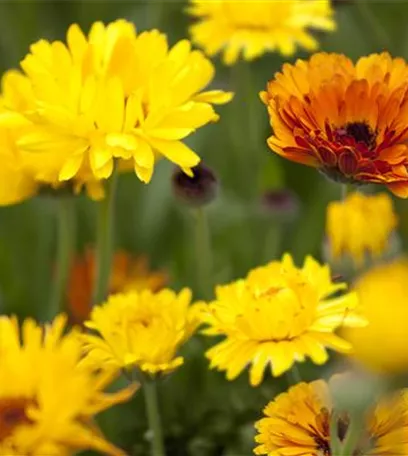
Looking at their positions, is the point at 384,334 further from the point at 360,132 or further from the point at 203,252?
the point at 203,252

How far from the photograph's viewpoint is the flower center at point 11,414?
0.60 m

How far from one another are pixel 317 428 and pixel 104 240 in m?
0.24

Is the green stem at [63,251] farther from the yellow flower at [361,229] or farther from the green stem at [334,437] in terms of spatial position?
the green stem at [334,437]

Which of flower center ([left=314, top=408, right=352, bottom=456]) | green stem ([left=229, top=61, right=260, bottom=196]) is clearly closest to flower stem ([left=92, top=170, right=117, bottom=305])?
flower center ([left=314, top=408, right=352, bottom=456])

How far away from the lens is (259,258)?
1093 mm

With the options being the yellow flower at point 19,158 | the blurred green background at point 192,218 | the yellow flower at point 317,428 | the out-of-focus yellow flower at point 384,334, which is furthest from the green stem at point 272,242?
the out-of-focus yellow flower at point 384,334

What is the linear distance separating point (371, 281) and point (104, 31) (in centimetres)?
33

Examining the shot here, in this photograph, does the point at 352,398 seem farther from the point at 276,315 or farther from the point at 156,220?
the point at 156,220

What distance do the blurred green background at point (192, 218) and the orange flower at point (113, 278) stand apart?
0.03 meters

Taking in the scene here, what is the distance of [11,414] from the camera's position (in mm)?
614

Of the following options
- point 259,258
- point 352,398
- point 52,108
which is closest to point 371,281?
point 352,398

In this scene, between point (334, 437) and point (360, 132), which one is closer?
point (334, 437)

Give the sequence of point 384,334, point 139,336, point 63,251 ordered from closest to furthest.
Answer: point 384,334
point 139,336
point 63,251

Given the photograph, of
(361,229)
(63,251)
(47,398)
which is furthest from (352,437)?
(63,251)
